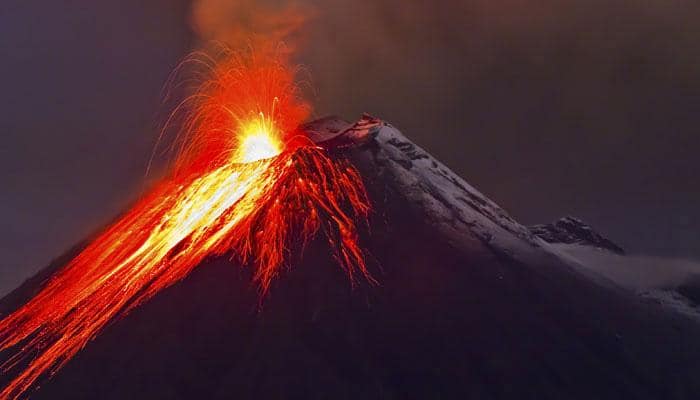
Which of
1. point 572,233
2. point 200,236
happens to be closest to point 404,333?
point 200,236

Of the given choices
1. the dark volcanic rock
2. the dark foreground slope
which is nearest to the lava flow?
the dark foreground slope

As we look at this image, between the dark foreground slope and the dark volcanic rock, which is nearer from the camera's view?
the dark foreground slope

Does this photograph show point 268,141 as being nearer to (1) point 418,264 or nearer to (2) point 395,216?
(2) point 395,216

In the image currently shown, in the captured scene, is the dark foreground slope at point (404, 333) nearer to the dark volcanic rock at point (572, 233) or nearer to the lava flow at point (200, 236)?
the lava flow at point (200, 236)

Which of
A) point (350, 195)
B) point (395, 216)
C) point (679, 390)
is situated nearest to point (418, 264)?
point (395, 216)

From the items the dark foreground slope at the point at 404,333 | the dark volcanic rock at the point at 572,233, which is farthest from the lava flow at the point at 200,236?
the dark volcanic rock at the point at 572,233

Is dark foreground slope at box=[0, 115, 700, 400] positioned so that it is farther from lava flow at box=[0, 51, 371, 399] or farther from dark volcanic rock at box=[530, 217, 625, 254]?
dark volcanic rock at box=[530, 217, 625, 254]

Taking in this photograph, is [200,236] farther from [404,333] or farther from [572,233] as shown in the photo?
[572,233]
